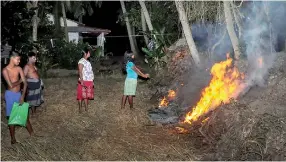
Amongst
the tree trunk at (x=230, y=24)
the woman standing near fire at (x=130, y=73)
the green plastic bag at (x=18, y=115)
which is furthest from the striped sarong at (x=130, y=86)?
the tree trunk at (x=230, y=24)

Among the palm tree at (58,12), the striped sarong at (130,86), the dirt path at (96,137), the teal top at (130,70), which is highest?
the palm tree at (58,12)

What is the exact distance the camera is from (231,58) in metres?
11.3

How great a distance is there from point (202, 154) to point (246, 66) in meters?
4.45

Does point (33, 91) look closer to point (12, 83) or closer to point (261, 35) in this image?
point (12, 83)

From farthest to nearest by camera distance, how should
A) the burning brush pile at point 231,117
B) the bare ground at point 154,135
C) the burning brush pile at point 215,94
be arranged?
1. the burning brush pile at point 215,94
2. the bare ground at point 154,135
3. the burning brush pile at point 231,117

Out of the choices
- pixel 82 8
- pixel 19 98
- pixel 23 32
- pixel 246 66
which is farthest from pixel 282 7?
pixel 82 8

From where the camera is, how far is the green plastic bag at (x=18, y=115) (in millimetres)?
6762

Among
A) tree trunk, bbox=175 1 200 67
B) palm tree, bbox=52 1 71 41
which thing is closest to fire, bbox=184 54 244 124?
tree trunk, bbox=175 1 200 67

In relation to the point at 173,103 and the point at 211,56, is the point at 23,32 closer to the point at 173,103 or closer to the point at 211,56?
the point at 173,103

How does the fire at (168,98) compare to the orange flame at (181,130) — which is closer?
the orange flame at (181,130)

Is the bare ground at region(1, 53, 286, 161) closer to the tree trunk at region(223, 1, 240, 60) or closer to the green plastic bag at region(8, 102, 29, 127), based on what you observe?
the green plastic bag at region(8, 102, 29, 127)

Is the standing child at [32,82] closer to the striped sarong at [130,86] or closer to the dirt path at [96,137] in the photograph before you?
the dirt path at [96,137]

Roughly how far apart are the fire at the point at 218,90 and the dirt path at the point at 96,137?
119 cm

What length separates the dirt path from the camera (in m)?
6.25
